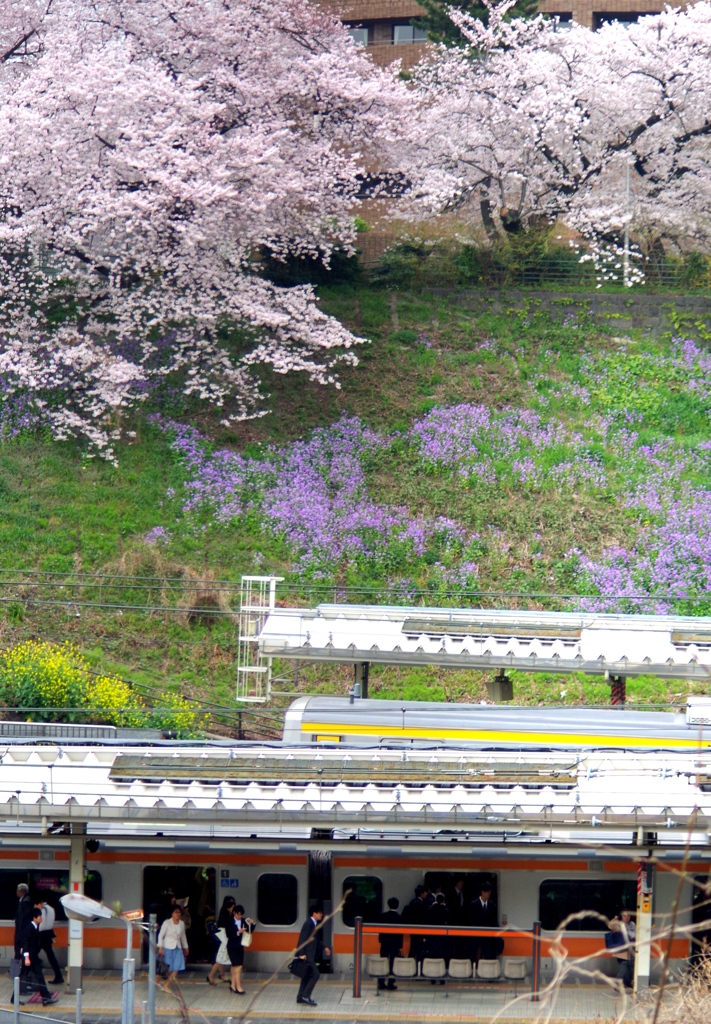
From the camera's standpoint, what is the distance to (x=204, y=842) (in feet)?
59.0

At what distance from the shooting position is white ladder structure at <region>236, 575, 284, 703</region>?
2611 centimetres

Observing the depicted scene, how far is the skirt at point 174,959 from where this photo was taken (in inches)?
688

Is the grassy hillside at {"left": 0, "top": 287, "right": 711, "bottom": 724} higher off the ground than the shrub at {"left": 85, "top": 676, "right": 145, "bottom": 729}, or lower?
higher

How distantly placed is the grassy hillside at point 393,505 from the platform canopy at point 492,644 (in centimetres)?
→ 453

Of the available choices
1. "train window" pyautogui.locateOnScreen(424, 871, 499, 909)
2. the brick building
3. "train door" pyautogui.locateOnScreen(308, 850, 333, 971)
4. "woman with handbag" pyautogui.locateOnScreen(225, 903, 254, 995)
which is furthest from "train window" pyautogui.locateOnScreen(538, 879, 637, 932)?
the brick building

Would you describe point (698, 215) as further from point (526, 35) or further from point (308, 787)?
point (308, 787)

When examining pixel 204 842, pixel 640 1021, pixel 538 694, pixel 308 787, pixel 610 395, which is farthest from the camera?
pixel 610 395

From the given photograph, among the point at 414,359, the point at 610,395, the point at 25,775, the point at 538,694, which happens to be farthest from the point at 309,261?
the point at 25,775

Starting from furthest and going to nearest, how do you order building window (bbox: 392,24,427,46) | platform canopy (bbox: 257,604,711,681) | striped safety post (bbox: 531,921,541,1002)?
building window (bbox: 392,24,427,46)
platform canopy (bbox: 257,604,711,681)
striped safety post (bbox: 531,921,541,1002)

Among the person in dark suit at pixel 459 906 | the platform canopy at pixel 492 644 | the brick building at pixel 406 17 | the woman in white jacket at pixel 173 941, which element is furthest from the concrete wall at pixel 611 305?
the woman in white jacket at pixel 173 941

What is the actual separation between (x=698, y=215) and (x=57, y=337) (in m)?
18.7

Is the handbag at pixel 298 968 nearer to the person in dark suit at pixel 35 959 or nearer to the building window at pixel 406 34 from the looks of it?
the person in dark suit at pixel 35 959

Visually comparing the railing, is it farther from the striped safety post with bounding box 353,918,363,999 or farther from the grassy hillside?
the grassy hillside

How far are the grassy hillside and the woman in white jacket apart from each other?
32.2ft
